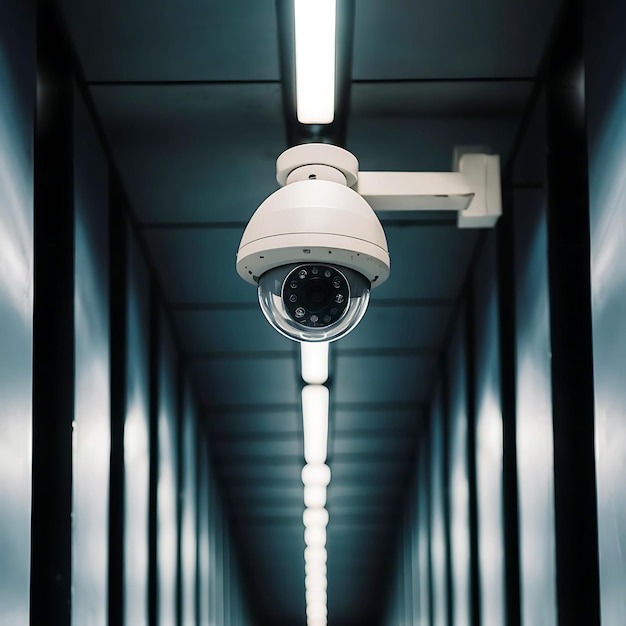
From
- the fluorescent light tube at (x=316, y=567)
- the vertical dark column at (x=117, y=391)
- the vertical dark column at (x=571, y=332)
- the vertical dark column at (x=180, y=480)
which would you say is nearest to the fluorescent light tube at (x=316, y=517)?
the fluorescent light tube at (x=316, y=567)

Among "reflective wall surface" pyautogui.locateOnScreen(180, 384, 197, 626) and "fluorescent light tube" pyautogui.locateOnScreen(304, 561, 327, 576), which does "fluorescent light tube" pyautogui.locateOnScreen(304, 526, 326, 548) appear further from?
"reflective wall surface" pyautogui.locateOnScreen(180, 384, 197, 626)

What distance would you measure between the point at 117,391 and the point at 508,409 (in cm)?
129

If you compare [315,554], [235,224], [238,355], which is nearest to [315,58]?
[235,224]

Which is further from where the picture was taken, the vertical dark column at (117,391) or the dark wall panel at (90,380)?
the vertical dark column at (117,391)

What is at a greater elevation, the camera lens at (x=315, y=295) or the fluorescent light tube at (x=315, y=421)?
the fluorescent light tube at (x=315, y=421)

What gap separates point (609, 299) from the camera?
2781mm

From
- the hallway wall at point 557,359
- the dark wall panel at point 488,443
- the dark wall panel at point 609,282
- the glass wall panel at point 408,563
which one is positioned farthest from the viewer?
the glass wall panel at point 408,563

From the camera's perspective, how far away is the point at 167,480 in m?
5.73

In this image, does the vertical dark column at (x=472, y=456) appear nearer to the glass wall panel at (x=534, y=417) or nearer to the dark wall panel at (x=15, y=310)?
the glass wall panel at (x=534, y=417)

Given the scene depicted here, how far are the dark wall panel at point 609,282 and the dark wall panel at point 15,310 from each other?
126cm

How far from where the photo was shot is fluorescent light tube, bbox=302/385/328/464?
599 centimetres

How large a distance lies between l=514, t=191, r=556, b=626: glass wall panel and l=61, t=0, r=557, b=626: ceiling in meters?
0.42

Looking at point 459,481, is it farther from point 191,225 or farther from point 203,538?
point 203,538

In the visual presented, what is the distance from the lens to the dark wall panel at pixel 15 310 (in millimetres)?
2570
